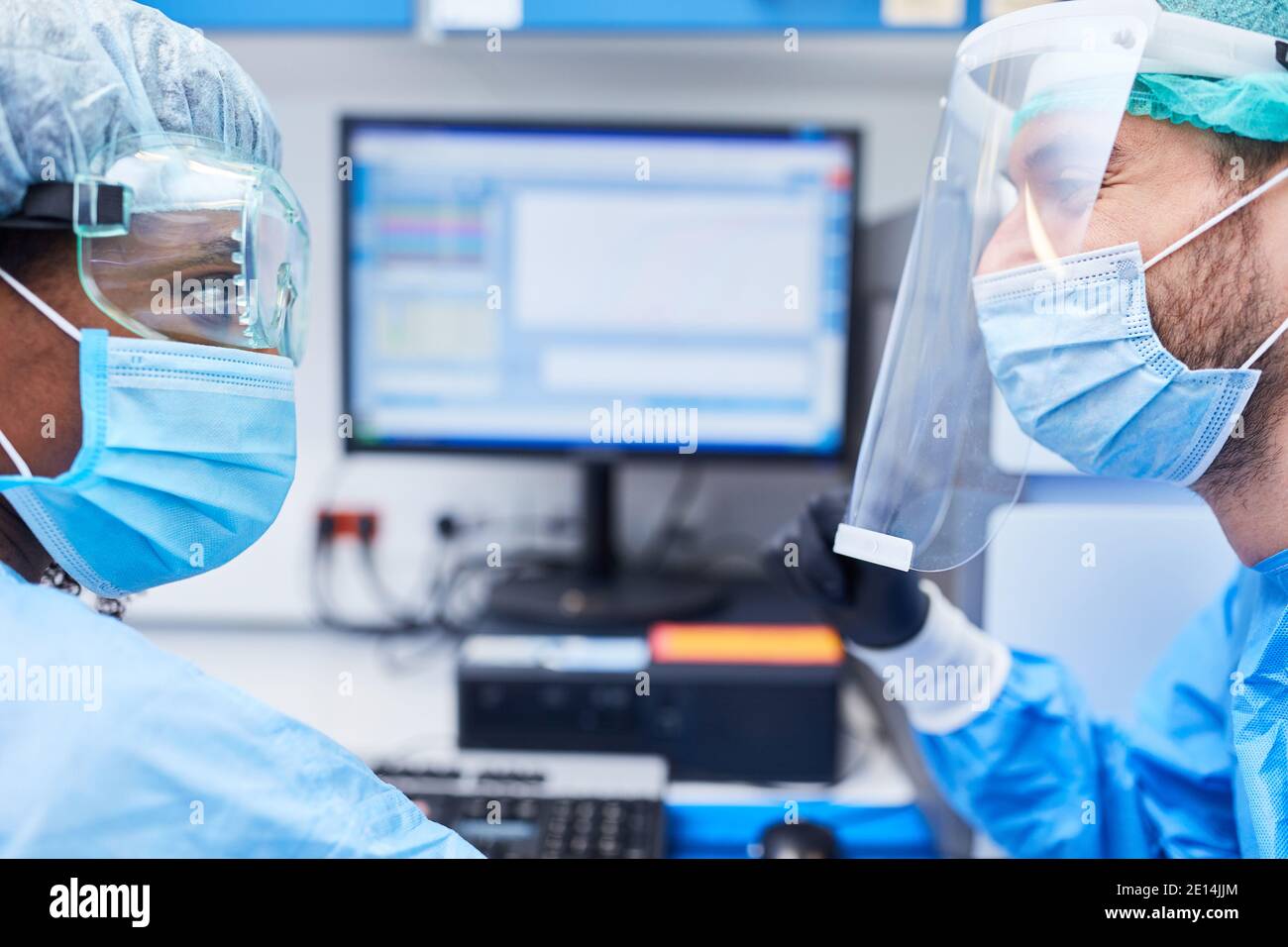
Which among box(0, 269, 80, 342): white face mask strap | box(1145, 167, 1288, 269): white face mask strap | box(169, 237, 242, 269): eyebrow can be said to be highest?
box(1145, 167, 1288, 269): white face mask strap

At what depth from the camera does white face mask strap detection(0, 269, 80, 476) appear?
0.49 m

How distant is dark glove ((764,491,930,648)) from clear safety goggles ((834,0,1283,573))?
83 mm

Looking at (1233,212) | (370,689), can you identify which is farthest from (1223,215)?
(370,689)

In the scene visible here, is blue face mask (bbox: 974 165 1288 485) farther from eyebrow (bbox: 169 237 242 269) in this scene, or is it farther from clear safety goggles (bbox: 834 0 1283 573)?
eyebrow (bbox: 169 237 242 269)

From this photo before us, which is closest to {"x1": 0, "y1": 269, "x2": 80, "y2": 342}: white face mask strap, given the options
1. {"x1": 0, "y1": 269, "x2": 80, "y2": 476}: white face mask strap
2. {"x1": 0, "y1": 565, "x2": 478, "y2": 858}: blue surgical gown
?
{"x1": 0, "y1": 269, "x2": 80, "y2": 476}: white face mask strap

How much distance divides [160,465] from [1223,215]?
0.68 metres

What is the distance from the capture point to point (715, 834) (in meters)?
0.84

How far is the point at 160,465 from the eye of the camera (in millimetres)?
537

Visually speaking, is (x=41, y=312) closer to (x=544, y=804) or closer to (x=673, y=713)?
(x=544, y=804)

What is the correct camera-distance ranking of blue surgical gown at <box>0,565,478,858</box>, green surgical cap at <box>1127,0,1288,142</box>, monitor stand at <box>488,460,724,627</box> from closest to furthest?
blue surgical gown at <box>0,565,478,858</box>, green surgical cap at <box>1127,0,1288,142</box>, monitor stand at <box>488,460,724,627</box>
